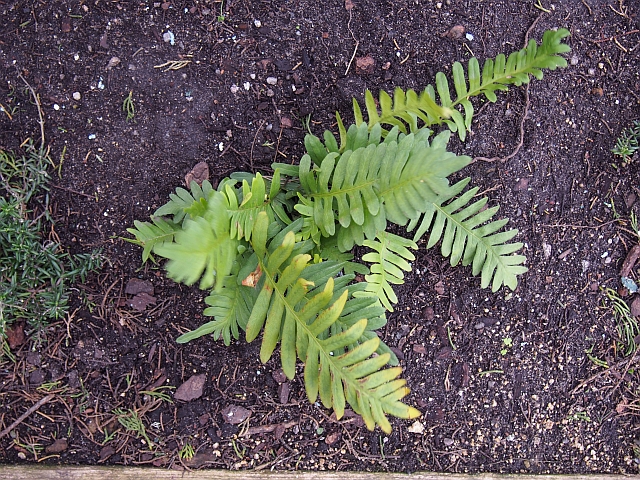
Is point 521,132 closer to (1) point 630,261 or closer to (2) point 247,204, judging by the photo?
(1) point 630,261

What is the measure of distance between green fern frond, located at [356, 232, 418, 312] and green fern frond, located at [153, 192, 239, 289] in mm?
683

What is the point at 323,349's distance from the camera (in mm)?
1506

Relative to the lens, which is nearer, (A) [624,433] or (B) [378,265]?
(B) [378,265]

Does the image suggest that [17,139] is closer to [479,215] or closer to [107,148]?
[107,148]

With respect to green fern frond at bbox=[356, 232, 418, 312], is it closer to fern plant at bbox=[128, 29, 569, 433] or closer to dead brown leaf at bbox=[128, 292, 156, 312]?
fern plant at bbox=[128, 29, 569, 433]

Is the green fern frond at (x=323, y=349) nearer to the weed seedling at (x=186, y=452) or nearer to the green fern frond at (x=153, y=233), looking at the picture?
the green fern frond at (x=153, y=233)

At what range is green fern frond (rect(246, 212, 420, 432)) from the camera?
1420 millimetres

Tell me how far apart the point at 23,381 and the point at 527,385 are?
2198 millimetres

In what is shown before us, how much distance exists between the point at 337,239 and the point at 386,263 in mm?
256

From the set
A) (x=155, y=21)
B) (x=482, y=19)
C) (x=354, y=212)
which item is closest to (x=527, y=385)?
(x=354, y=212)

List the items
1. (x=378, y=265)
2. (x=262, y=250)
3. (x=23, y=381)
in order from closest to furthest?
(x=262, y=250), (x=378, y=265), (x=23, y=381)

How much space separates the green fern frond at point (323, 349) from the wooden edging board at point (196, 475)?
959 millimetres

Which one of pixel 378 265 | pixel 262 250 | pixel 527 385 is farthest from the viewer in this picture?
pixel 527 385

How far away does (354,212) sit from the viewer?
1.72 m
